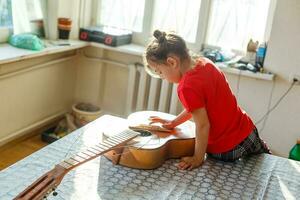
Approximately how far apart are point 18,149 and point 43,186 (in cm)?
175

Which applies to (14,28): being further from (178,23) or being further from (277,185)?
(277,185)

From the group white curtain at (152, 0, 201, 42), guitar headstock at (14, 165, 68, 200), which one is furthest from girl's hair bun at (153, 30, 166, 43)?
white curtain at (152, 0, 201, 42)

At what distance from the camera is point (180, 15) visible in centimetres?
294

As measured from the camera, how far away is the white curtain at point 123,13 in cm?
310

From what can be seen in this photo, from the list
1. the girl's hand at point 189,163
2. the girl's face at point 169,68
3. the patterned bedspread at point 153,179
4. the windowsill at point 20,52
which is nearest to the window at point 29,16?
the windowsill at point 20,52

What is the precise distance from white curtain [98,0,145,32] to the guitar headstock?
2043mm

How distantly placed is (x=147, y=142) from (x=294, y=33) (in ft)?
4.80

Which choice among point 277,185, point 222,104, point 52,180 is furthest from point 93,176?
point 277,185

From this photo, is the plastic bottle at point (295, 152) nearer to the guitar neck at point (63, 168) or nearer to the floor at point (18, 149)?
the guitar neck at point (63, 168)

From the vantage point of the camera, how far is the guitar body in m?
1.52

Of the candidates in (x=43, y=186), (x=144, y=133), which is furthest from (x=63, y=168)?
(x=144, y=133)

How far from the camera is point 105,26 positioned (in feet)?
10.6

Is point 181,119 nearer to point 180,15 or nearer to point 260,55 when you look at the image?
point 260,55

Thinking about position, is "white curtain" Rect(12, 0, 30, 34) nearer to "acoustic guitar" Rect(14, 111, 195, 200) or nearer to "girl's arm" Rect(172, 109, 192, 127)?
"acoustic guitar" Rect(14, 111, 195, 200)
